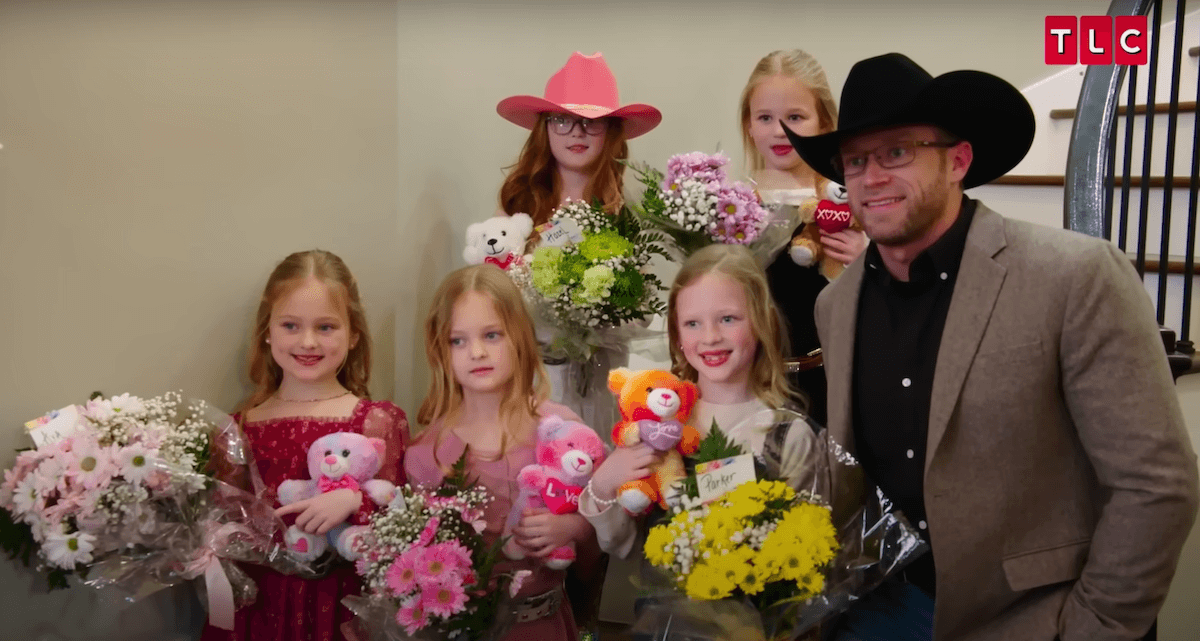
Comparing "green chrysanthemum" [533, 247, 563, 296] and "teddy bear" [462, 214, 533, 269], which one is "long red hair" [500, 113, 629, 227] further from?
"green chrysanthemum" [533, 247, 563, 296]

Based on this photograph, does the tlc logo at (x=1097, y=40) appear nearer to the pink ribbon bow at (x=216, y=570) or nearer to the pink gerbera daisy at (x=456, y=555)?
the pink gerbera daisy at (x=456, y=555)

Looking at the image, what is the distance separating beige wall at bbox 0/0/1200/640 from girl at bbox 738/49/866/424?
3.96 ft

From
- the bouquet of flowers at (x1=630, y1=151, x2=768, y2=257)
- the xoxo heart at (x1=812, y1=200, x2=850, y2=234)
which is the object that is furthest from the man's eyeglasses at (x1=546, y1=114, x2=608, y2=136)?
the xoxo heart at (x1=812, y1=200, x2=850, y2=234)

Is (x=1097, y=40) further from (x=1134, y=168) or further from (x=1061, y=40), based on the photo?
(x=1134, y=168)

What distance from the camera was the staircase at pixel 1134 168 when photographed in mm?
3553

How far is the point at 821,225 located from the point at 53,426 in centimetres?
237

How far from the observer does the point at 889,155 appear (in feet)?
7.79

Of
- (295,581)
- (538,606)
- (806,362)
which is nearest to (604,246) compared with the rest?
(806,362)

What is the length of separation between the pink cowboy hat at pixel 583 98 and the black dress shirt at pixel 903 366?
1582 millimetres

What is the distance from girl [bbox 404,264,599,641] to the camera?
292 cm

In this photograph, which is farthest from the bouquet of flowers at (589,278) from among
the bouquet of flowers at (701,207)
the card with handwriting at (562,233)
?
the bouquet of flowers at (701,207)

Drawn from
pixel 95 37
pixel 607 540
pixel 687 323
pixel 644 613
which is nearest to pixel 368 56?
pixel 95 37

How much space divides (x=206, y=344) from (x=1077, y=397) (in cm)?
259

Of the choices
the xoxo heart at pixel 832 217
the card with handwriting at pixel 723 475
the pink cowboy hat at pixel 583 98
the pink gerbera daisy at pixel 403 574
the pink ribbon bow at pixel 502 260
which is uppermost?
the pink cowboy hat at pixel 583 98
